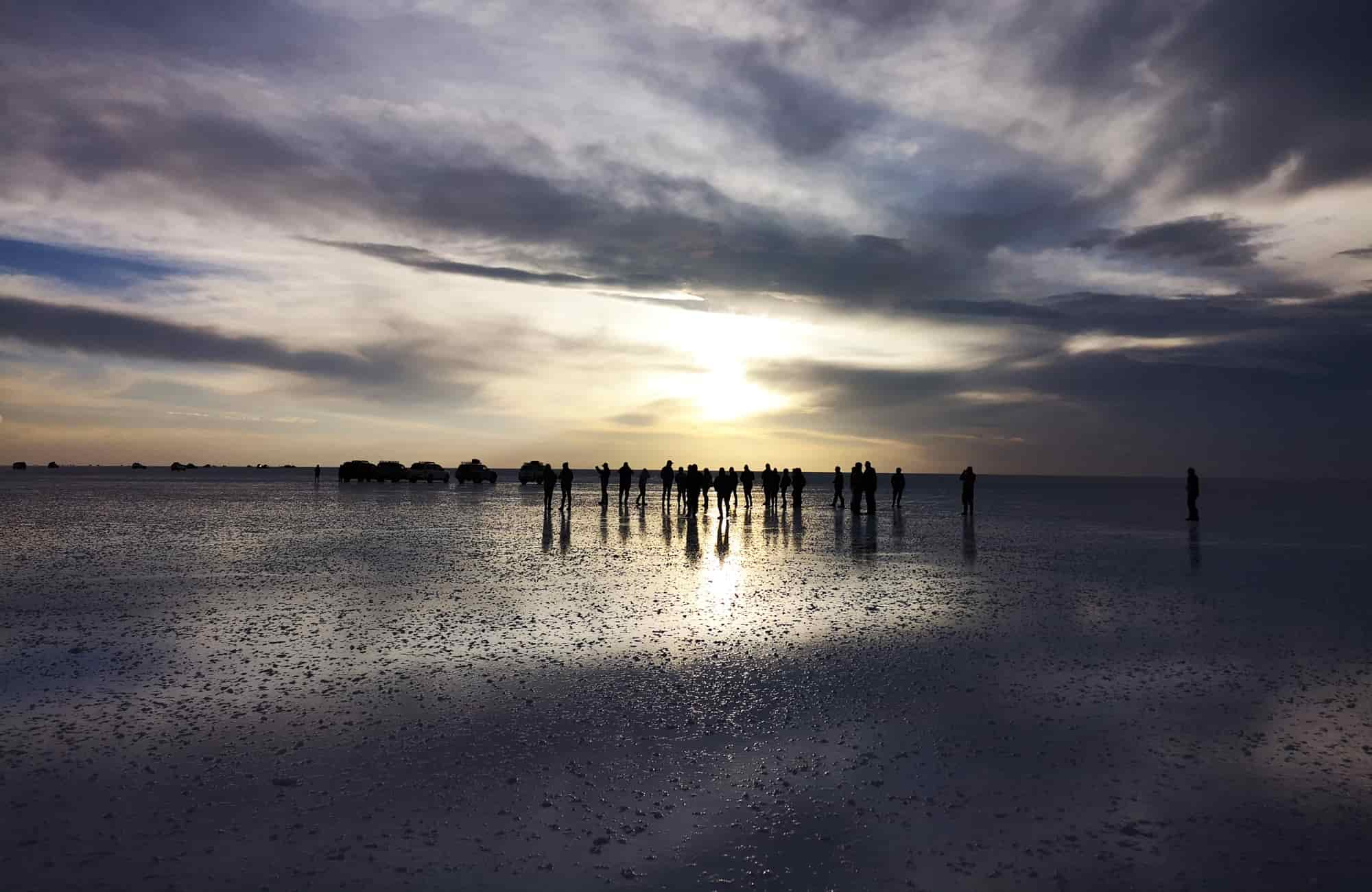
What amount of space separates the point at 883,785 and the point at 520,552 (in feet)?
51.7

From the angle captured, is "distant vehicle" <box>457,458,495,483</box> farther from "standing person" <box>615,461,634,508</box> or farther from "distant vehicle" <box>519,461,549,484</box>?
"standing person" <box>615,461,634,508</box>

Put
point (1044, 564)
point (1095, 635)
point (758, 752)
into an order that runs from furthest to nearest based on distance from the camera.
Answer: point (1044, 564), point (1095, 635), point (758, 752)

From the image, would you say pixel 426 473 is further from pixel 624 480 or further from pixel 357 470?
pixel 624 480

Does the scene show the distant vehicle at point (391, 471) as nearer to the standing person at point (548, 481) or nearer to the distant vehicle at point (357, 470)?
the distant vehicle at point (357, 470)

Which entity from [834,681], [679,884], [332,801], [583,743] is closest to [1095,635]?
[834,681]

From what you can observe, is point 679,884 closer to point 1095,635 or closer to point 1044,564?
point 1095,635

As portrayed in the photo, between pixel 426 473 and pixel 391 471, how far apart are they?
4027mm

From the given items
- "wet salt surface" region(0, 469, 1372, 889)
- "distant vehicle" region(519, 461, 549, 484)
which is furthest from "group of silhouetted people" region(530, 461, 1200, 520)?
"distant vehicle" region(519, 461, 549, 484)

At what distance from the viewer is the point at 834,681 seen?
28.6 feet

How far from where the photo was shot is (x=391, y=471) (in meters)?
85.6

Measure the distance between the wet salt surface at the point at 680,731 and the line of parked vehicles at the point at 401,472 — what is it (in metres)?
71.0

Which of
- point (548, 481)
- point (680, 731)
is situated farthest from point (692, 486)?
point (680, 731)

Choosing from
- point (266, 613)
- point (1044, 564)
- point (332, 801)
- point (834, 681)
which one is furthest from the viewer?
point (1044, 564)

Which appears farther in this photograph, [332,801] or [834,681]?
[834,681]
